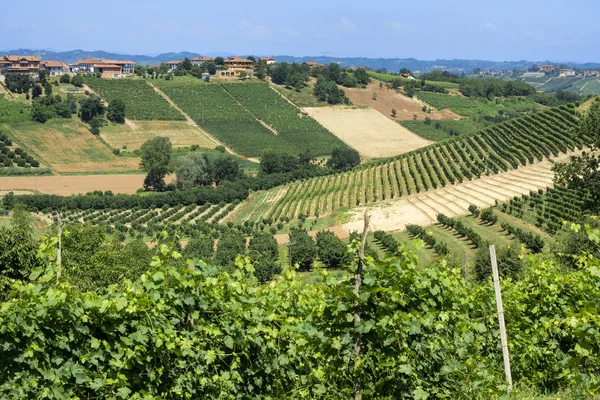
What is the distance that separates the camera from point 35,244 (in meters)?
17.4

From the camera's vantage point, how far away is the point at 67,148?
8800 centimetres

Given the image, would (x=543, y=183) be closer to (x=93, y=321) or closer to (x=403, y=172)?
(x=403, y=172)

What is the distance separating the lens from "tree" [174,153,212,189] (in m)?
75.6

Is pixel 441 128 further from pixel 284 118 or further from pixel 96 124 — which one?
pixel 96 124

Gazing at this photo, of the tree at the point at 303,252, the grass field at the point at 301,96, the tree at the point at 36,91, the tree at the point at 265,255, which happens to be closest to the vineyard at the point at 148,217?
the tree at the point at 265,255

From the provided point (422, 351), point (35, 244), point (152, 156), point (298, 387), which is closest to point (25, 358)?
point (298, 387)

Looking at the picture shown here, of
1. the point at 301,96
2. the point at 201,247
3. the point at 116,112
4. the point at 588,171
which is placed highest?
the point at 588,171

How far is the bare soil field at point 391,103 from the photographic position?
123887 millimetres

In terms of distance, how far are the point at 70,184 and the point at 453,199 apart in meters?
41.0

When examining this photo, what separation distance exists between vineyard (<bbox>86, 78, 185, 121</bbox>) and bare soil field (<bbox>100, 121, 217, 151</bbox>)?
8.14ft

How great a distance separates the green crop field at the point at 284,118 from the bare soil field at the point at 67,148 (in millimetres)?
25951

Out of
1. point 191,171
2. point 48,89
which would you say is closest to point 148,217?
point 191,171

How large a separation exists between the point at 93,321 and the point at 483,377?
→ 464cm

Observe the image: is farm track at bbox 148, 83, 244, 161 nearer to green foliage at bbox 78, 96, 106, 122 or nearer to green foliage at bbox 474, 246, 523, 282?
green foliage at bbox 78, 96, 106, 122
